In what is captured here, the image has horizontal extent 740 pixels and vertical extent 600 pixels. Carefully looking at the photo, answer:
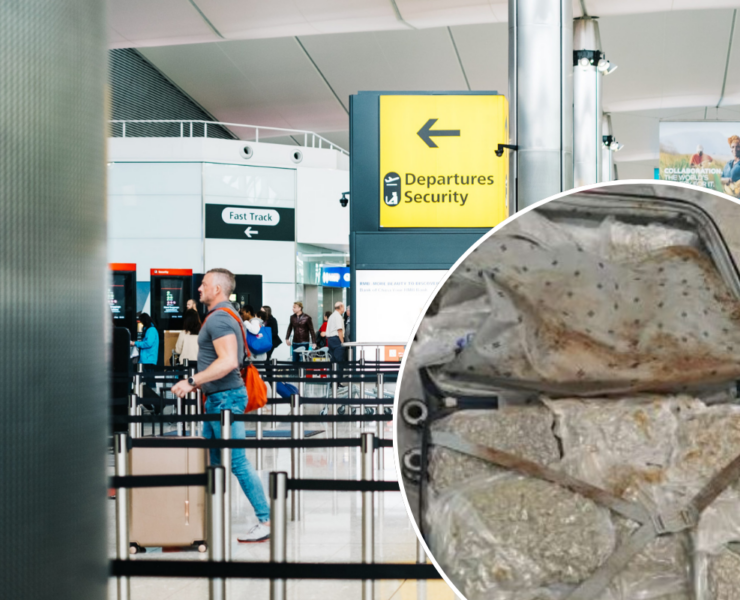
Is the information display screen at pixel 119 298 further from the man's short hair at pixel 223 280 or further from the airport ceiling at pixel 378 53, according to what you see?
the man's short hair at pixel 223 280

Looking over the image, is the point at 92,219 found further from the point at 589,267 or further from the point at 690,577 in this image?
the point at 690,577

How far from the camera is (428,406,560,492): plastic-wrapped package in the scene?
1247mm

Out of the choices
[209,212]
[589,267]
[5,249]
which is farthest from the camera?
[209,212]

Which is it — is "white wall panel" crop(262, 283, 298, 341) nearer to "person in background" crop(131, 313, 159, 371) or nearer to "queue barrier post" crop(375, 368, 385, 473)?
"person in background" crop(131, 313, 159, 371)

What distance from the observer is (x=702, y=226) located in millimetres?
1233

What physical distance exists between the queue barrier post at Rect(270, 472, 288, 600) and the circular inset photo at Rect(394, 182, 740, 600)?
169cm

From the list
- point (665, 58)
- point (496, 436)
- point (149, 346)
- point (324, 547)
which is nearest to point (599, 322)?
point (496, 436)

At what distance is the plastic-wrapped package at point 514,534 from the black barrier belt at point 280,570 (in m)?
1.21

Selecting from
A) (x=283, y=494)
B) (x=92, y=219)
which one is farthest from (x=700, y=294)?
(x=283, y=494)

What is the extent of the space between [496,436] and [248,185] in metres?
21.3

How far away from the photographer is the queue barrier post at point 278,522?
114 inches

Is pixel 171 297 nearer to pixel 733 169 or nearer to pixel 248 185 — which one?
pixel 248 185

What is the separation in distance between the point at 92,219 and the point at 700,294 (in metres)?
0.87

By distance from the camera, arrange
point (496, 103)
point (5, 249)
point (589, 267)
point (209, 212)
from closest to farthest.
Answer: point (5, 249) → point (589, 267) → point (496, 103) → point (209, 212)
